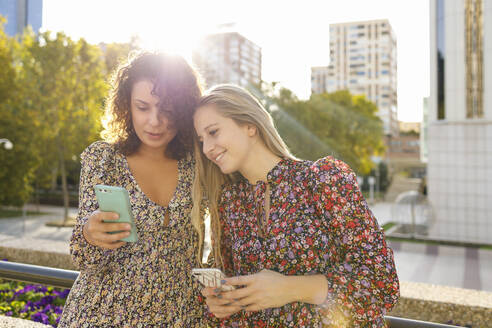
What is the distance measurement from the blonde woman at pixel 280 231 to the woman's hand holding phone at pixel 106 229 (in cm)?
34

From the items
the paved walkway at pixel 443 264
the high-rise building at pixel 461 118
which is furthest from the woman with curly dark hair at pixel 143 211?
the high-rise building at pixel 461 118

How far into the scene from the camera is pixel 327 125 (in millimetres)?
31109

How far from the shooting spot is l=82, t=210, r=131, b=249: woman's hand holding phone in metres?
1.72

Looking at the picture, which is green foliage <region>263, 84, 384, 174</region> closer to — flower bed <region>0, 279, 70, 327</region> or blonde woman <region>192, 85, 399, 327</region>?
flower bed <region>0, 279, 70, 327</region>

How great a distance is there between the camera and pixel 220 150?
1874 mm

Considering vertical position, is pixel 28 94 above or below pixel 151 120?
above

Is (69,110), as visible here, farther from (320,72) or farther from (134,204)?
(320,72)

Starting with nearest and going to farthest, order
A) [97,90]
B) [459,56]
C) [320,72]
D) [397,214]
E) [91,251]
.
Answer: [91,251] → [459,56] → [397,214] → [97,90] → [320,72]

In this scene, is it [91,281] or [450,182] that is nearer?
[91,281]

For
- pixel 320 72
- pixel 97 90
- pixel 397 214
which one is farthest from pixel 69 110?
pixel 320 72

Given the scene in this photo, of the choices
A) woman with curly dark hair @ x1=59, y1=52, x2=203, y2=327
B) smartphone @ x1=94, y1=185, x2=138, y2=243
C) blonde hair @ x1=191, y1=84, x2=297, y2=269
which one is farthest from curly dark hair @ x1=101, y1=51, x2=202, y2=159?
smartphone @ x1=94, y1=185, x2=138, y2=243

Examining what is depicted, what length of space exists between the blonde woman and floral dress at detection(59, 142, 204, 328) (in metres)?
0.13

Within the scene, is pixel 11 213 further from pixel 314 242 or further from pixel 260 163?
pixel 314 242

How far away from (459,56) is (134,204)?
1500 centimetres
